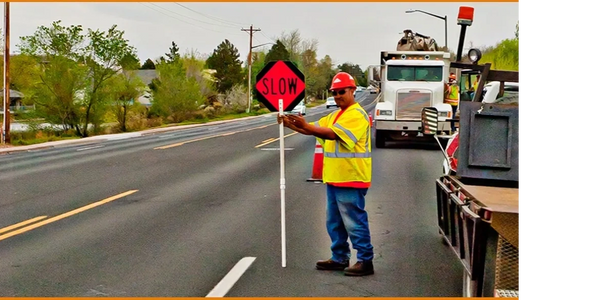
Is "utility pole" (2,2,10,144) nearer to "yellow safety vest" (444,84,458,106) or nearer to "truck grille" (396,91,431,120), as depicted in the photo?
"truck grille" (396,91,431,120)

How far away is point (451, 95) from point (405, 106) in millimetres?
1769

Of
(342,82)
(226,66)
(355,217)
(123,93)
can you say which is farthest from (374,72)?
(226,66)

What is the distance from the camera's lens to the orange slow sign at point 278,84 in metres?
7.89

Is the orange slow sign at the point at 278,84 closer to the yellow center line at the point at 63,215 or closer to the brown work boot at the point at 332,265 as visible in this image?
the brown work boot at the point at 332,265

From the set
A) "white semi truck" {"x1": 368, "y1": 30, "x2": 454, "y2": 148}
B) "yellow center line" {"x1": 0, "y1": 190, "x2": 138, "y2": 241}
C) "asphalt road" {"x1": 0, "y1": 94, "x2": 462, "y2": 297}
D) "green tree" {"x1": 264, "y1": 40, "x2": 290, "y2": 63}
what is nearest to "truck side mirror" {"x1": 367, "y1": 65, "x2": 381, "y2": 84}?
"white semi truck" {"x1": 368, "y1": 30, "x2": 454, "y2": 148}

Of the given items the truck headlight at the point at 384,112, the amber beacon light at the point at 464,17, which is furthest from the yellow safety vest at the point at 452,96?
the amber beacon light at the point at 464,17

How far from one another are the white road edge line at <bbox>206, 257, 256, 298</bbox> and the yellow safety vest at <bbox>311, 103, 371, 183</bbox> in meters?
1.28

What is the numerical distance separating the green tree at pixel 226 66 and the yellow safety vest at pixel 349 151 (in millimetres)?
Answer: 87871

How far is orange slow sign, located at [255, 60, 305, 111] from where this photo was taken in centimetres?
789

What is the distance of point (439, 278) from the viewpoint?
22.9ft

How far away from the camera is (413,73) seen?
23.5m
